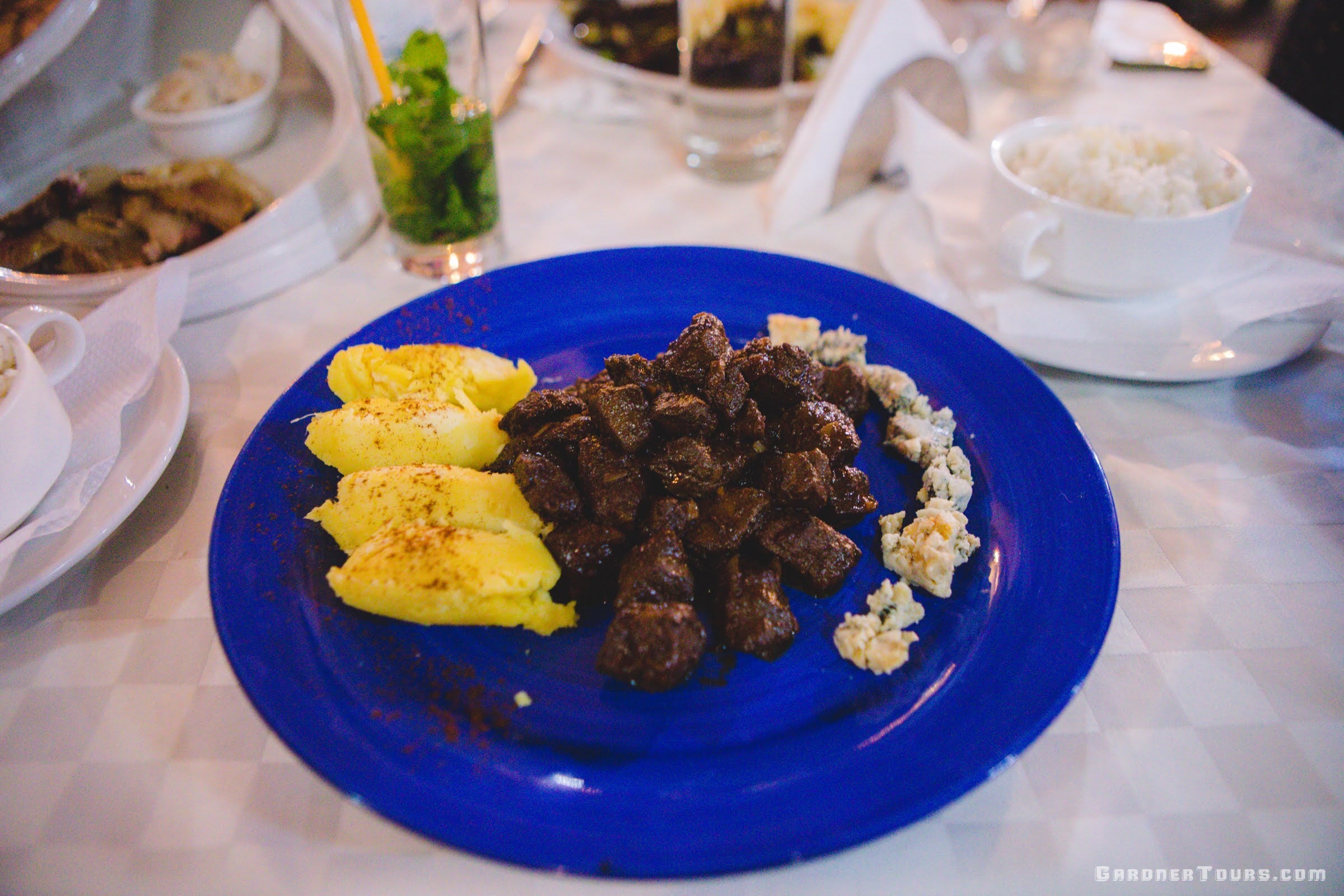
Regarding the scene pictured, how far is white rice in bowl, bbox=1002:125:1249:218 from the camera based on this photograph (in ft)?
7.98

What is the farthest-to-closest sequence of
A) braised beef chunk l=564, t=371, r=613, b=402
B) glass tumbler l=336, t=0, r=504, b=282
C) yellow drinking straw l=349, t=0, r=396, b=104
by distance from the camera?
1. glass tumbler l=336, t=0, r=504, b=282
2. yellow drinking straw l=349, t=0, r=396, b=104
3. braised beef chunk l=564, t=371, r=613, b=402

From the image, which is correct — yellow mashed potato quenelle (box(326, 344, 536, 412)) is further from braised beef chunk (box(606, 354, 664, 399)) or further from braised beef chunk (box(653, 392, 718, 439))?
braised beef chunk (box(653, 392, 718, 439))

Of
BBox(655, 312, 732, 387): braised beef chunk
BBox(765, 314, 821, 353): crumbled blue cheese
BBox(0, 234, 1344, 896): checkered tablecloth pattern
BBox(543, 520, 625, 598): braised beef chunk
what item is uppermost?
BBox(655, 312, 732, 387): braised beef chunk

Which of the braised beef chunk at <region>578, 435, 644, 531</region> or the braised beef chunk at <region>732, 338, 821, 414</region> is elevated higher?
the braised beef chunk at <region>732, 338, 821, 414</region>

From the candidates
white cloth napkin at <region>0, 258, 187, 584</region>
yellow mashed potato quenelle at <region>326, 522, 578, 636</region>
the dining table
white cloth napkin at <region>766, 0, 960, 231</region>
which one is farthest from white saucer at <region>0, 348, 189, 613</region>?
white cloth napkin at <region>766, 0, 960, 231</region>

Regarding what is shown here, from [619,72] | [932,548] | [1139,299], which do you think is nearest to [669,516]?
[932,548]

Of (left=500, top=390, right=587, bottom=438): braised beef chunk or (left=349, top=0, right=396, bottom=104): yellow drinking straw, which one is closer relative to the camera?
(left=500, top=390, right=587, bottom=438): braised beef chunk

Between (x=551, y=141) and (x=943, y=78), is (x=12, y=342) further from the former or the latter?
(x=943, y=78)

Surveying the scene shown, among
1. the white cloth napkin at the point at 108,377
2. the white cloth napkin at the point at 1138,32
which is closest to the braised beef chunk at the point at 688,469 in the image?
the white cloth napkin at the point at 108,377

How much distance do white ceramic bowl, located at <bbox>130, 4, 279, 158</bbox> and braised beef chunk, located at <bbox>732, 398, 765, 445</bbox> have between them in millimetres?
2722

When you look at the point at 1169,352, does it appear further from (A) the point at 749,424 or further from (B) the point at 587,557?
(B) the point at 587,557

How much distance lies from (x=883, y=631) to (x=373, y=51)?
94.6 inches

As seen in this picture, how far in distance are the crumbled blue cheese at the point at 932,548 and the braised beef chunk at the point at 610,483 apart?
1.98 ft

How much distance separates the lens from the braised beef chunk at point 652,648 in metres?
1.57
